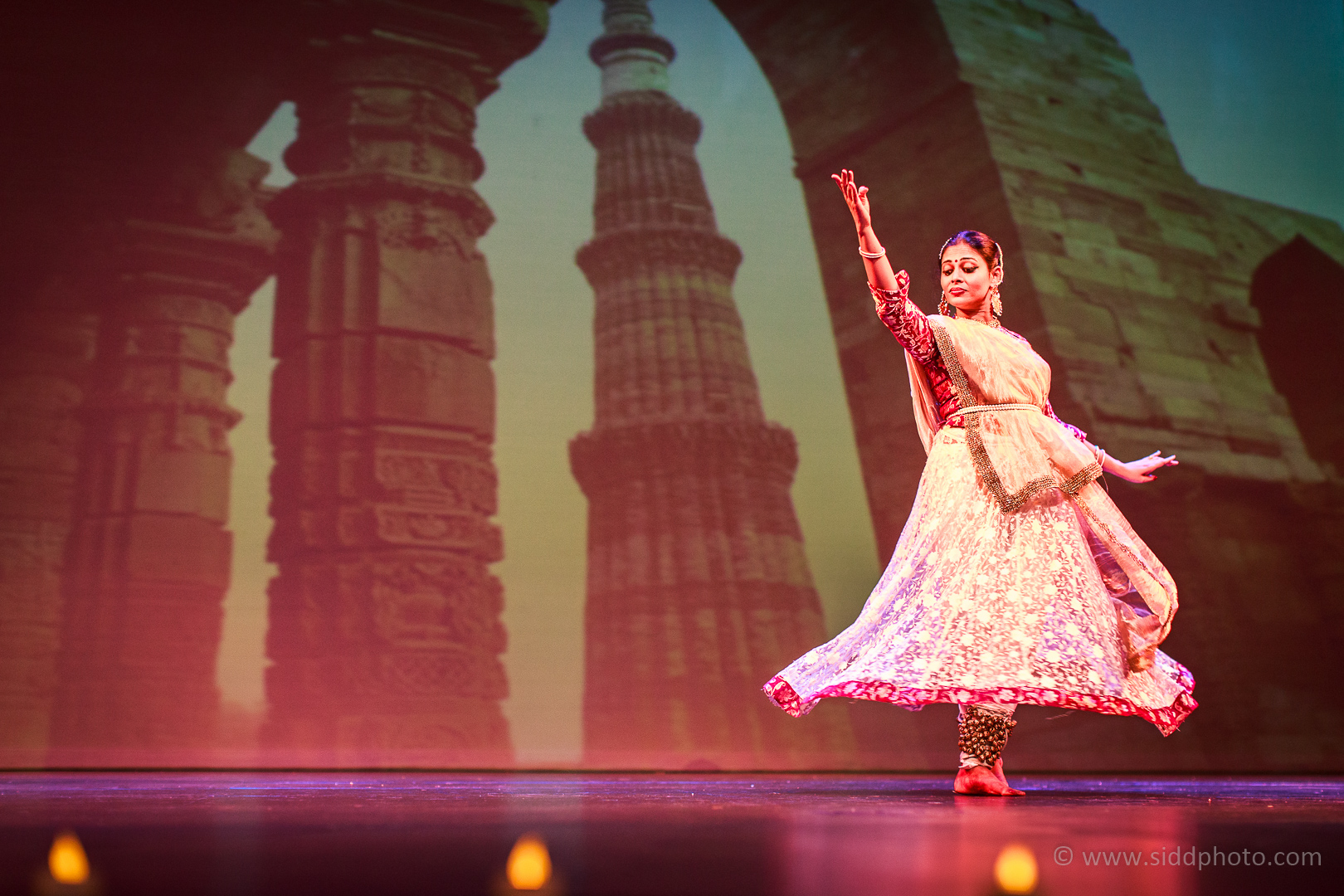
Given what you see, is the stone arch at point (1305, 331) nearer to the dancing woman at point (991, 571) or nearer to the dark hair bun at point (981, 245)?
the dancing woman at point (991, 571)

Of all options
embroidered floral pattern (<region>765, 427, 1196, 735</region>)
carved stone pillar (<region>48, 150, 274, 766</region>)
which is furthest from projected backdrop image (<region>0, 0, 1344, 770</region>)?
embroidered floral pattern (<region>765, 427, 1196, 735</region>)

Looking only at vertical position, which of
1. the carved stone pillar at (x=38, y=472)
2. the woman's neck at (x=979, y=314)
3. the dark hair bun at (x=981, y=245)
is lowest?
the woman's neck at (x=979, y=314)

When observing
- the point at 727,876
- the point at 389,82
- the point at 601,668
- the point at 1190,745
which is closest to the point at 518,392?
the point at 601,668

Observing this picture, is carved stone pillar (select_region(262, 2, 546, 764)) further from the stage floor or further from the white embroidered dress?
the white embroidered dress

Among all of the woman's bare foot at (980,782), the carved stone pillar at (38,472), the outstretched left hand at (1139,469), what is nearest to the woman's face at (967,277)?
the outstretched left hand at (1139,469)

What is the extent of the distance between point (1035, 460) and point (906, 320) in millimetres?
458

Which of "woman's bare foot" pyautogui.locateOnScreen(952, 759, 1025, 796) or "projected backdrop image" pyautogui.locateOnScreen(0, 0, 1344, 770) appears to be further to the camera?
"projected backdrop image" pyautogui.locateOnScreen(0, 0, 1344, 770)

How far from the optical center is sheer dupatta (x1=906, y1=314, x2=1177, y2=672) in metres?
2.67

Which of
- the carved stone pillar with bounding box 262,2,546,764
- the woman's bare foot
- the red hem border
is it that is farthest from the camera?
the carved stone pillar with bounding box 262,2,546,764

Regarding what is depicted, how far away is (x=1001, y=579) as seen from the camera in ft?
8.65

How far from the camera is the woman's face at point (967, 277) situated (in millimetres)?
2877

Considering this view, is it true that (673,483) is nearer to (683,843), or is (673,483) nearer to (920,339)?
(920,339)

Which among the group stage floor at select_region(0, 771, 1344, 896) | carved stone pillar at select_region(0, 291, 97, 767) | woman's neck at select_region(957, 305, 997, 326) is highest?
carved stone pillar at select_region(0, 291, 97, 767)

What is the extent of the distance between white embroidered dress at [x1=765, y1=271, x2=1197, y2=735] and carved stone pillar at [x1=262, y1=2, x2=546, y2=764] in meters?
3.42
